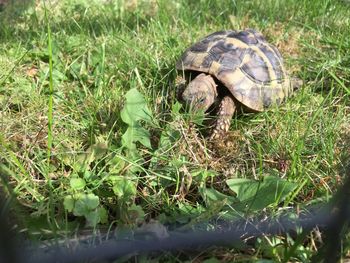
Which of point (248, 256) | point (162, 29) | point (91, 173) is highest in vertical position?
point (162, 29)

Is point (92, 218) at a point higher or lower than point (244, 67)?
lower

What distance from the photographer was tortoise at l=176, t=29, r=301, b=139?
2.31m

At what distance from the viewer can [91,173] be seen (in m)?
1.76

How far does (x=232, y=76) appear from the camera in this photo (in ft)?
7.79

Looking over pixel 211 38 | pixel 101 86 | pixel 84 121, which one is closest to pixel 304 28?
pixel 211 38

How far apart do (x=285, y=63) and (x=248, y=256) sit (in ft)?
5.33

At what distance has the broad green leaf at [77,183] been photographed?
5.46ft

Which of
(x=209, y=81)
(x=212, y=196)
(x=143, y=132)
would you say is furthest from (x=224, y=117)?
(x=212, y=196)

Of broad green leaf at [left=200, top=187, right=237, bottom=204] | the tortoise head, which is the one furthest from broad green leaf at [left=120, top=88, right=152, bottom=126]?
broad green leaf at [left=200, top=187, right=237, bottom=204]

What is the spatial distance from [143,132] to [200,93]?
1.48ft

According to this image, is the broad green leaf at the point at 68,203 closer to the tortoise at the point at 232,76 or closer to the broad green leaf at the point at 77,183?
the broad green leaf at the point at 77,183

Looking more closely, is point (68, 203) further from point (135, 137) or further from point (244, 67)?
point (244, 67)

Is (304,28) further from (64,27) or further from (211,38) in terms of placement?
(64,27)

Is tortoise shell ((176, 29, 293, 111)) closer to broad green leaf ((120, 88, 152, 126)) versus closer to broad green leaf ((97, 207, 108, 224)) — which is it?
broad green leaf ((120, 88, 152, 126))
